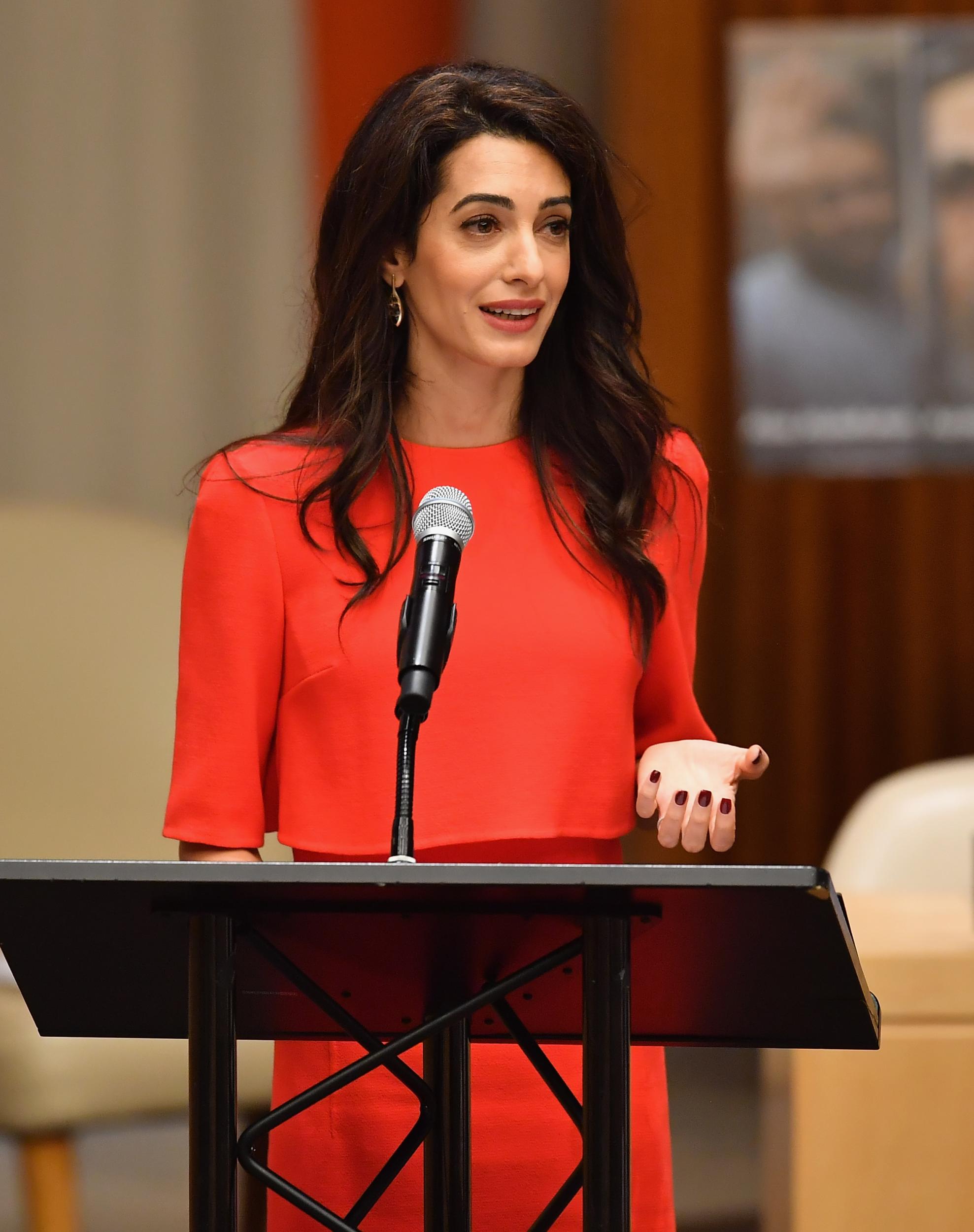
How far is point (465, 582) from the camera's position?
4.74 feet

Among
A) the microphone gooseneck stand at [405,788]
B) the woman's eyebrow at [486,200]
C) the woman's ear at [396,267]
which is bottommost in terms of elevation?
the microphone gooseneck stand at [405,788]

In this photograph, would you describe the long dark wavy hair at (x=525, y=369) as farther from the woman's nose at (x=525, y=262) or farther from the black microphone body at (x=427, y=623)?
the black microphone body at (x=427, y=623)

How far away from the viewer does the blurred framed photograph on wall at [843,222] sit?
4.00 meters

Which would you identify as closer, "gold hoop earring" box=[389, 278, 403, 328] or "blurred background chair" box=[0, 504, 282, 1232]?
"gold hoop earring" box=[389, 278, 403, 328]

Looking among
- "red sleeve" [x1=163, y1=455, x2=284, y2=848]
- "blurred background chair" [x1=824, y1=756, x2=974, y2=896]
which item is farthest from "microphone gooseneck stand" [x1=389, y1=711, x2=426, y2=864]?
"blurred background chair" [x1=824, y1=756, x2=974, y2=896]

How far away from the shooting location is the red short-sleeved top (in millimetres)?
1393

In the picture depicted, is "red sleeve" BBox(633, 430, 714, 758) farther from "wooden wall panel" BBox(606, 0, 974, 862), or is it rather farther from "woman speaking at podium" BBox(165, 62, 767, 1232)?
"wooden wall panel" BBox(606, 0, 974, 862)

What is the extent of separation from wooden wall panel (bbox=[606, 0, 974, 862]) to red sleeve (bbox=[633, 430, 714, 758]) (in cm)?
245

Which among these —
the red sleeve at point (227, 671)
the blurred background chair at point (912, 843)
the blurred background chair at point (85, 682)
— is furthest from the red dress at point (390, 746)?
the blurred background chair at point (912, 843)

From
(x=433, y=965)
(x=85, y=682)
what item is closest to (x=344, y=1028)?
(x=433, y=965)

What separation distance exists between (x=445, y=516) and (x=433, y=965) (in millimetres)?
279

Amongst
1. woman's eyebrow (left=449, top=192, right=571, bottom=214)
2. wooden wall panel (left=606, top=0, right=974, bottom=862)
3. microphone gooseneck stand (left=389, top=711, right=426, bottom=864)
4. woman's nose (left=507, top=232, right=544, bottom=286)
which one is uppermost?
wooden wall panel (left=606, top=0, right=974, bottom=862)

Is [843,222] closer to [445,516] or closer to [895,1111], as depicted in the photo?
[895,1111]

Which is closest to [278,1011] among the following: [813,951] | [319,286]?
[813,951]
